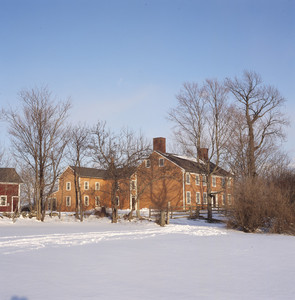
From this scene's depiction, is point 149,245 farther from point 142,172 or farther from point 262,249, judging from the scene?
point 142,172

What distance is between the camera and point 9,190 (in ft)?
157

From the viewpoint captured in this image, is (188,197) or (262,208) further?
(188,197)

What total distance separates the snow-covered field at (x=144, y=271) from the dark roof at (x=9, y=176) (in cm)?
3335

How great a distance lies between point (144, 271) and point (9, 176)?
4069cm

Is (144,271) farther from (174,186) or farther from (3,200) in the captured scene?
(3,200)

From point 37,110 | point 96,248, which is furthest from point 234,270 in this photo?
point 37,110

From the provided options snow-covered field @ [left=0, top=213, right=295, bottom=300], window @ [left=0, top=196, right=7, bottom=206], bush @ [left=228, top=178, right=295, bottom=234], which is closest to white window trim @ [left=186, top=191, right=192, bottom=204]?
bush @ [left=228, top=178, right=295, bottom=234]

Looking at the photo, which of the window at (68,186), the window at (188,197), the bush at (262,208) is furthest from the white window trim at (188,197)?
the bush at (262,208)

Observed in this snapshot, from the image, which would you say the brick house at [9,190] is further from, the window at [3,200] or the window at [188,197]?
the window at [188,197]

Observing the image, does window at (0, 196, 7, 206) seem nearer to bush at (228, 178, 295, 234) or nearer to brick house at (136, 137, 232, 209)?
brick house at (136, 137, 232, 209)

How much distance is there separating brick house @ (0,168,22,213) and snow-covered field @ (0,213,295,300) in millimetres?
33761

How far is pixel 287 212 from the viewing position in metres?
21.2

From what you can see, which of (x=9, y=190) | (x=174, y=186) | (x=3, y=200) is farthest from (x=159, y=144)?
(x=3, y=200)

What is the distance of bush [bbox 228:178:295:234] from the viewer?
838 inches
